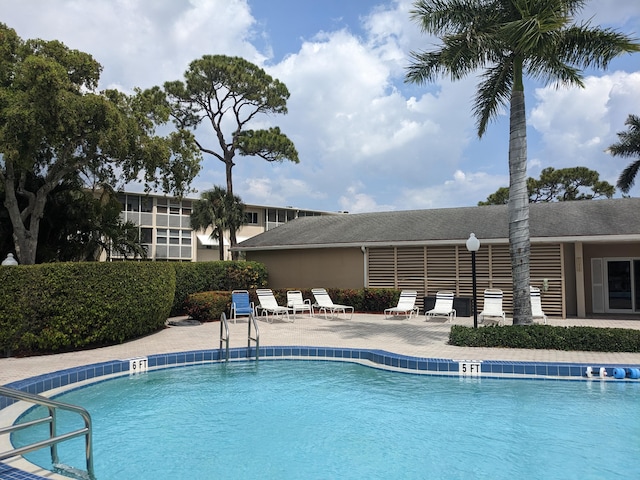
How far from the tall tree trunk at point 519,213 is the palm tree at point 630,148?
27.6 metres

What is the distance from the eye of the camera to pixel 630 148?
36.1 meters

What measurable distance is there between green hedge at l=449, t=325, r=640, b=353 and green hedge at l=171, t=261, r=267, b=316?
11.3m

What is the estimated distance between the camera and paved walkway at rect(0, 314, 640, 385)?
1116 centimetres

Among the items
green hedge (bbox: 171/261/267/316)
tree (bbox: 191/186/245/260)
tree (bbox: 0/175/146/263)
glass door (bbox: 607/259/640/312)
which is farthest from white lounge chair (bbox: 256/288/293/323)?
tree (bbox: 191/186/245/260)

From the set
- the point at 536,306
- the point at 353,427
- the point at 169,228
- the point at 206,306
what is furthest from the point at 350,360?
the point at 169,228

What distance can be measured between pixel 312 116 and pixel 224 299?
27.9 ft

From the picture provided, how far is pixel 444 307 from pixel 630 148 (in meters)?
26.0

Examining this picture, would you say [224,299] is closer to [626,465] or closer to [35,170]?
[35,170]

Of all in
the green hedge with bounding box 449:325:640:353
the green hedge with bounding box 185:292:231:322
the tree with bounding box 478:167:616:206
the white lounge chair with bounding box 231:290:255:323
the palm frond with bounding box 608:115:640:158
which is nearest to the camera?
the green hedge with bounding box 449:325:640:353

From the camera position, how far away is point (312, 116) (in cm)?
2169

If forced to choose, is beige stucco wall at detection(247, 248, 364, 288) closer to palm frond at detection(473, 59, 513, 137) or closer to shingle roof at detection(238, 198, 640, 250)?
shingle roof at detection(238, 198, 640, 250)

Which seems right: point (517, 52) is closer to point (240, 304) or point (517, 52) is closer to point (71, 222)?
point (240, 304)

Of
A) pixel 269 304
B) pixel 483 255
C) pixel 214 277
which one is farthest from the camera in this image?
pixel 214 277

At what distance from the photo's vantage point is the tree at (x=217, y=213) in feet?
119
